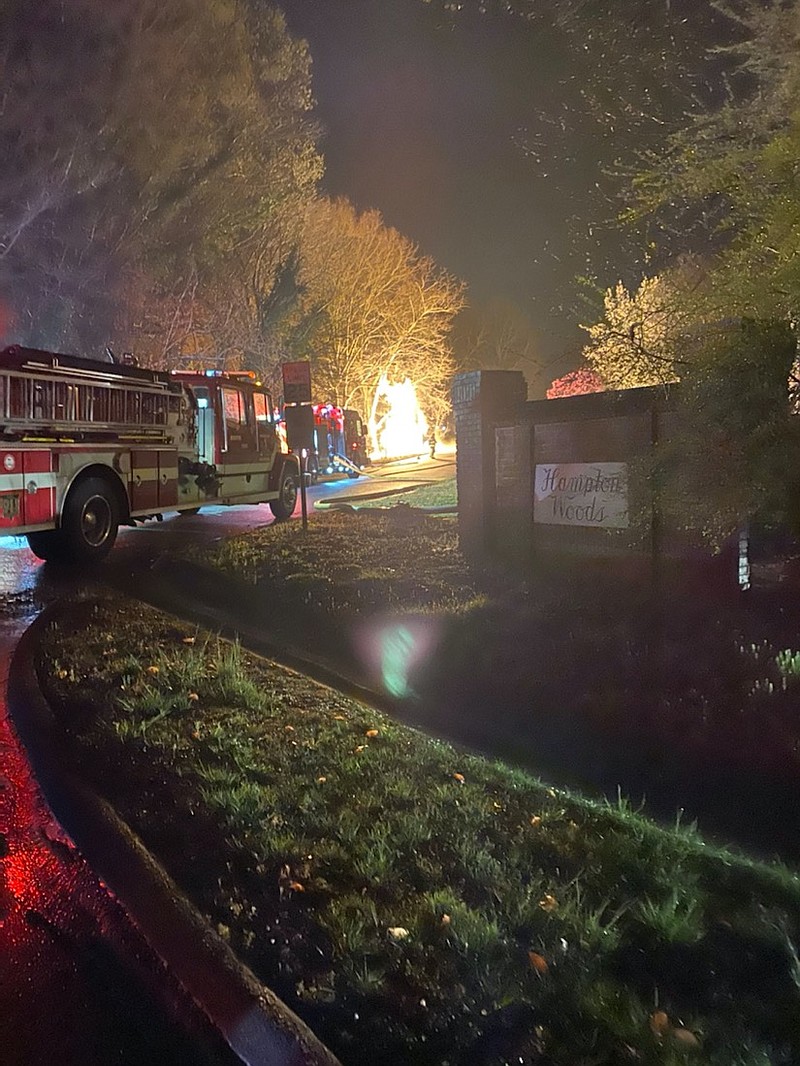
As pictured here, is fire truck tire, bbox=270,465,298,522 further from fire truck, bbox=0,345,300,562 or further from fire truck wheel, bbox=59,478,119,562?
fire truck wheel, bbox=59,478,119,562

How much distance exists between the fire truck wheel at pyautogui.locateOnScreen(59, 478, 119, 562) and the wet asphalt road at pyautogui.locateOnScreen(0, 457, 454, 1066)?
627cm

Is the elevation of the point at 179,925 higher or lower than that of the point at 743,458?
lower

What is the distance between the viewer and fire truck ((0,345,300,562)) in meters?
9.03

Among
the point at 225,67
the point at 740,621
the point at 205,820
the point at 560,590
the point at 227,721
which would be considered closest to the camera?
the point at 205,820

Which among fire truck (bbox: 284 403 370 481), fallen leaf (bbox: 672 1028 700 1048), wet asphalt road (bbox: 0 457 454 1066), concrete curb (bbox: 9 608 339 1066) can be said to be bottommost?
wet asphalt road (bbox: 0 457 454 1066)

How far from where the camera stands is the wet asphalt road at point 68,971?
2.31m

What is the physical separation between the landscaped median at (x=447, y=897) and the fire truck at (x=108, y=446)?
5.44 metres

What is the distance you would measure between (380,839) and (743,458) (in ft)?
10.3

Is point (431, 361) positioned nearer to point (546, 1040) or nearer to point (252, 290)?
point (252, 290)

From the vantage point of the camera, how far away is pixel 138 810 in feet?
11.7

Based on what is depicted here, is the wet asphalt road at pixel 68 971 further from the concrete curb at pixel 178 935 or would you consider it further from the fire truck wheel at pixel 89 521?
the fire truck wheel at pixel 89 521

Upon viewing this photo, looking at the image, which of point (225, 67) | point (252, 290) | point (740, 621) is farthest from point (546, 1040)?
point (252, 290)

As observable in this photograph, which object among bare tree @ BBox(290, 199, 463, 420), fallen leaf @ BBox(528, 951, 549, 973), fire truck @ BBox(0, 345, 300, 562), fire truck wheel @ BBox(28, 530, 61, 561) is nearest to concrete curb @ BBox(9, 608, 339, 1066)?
fallen leaf @ BBox(528, 951, 549, 973)

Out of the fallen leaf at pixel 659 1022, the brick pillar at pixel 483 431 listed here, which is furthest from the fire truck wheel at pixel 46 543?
the fallen leaf at pixel 659 1022
